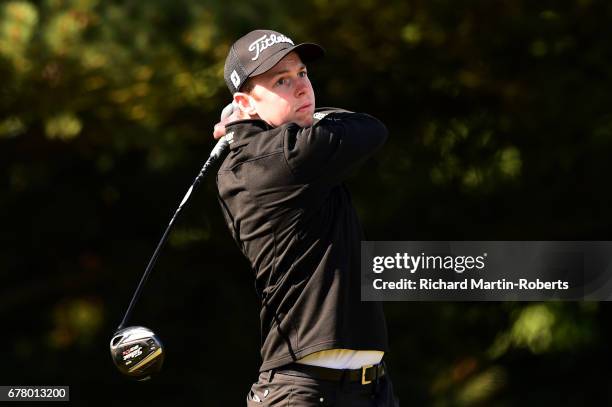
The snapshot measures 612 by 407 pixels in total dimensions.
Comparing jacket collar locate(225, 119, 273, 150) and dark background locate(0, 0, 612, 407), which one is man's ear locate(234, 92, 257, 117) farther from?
dark background locate(0, 0, 612, 407)

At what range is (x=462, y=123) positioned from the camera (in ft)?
23.9

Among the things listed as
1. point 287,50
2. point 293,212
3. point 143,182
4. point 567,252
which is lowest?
point 293,212

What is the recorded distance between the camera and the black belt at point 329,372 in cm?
299

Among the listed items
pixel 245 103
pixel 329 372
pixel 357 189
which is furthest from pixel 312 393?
pixel 357 189

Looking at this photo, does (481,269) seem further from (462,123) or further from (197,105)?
(197,105)

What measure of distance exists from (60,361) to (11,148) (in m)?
1.50

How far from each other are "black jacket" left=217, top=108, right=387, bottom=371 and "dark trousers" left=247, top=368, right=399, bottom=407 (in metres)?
0.06

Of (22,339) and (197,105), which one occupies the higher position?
(197,105)

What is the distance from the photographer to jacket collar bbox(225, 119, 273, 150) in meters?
3.02

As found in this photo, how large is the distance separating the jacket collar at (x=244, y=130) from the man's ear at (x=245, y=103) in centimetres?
7

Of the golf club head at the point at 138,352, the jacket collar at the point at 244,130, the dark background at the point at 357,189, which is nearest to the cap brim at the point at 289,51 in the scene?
the jacket collar at the point at 244,130

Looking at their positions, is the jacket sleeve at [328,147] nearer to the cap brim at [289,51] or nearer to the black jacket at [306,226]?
the black jacket at [306,226]

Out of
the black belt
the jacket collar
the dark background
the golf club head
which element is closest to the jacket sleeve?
the jacket collar

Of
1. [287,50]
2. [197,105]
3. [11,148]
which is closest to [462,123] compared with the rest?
[197,105]
